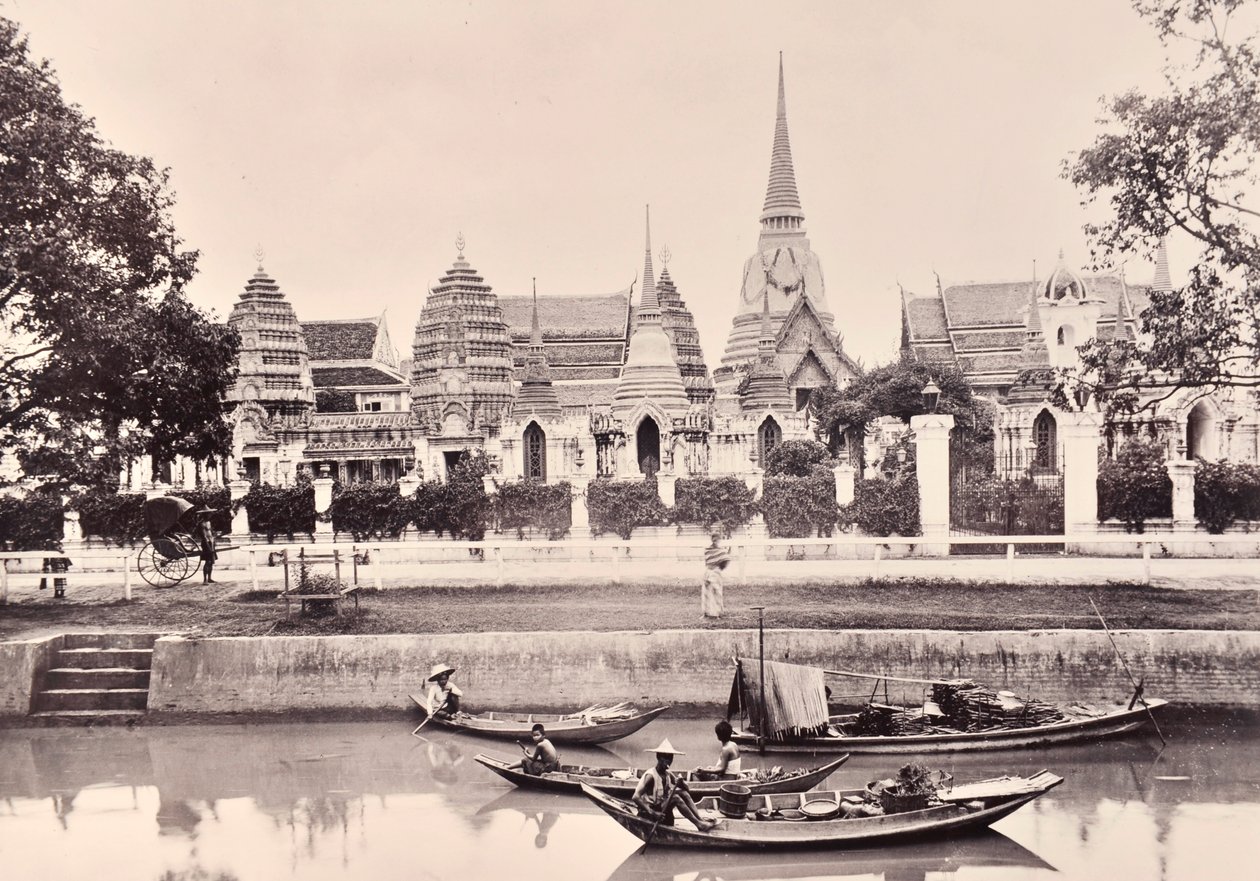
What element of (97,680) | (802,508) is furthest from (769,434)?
(97,680)

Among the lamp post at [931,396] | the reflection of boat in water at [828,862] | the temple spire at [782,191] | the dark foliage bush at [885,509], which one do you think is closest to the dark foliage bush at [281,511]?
the dark foliage bush at [885,509]

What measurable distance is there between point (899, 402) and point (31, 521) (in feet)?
69.6

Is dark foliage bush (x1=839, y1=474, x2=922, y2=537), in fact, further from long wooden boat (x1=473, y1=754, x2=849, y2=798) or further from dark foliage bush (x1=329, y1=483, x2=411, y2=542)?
long wooden boat (x1=473, y1=754, x2=849, y2=798)

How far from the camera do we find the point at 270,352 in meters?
37.5

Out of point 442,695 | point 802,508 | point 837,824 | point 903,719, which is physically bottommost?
point 837,824

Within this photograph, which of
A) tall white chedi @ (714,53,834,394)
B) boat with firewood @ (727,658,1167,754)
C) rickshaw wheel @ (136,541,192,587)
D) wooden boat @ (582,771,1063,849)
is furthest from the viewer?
tall white chedi @ (714,53,834,394)

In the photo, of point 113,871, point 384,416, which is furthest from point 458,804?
point 384,416

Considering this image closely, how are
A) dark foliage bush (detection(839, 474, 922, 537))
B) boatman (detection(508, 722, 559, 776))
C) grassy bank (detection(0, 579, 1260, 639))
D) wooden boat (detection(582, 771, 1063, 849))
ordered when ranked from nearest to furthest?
wooden boat (detection(582, 771, 1063, 849)) → boatman (detection(508, 722, 559, 776)) → grassy bank (detection(0, 579, 1260, 639)) → dark foliage bush (detection(839, 474, 922, 537))

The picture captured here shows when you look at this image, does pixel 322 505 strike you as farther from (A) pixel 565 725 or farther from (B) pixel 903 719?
(B) pixel 903 719

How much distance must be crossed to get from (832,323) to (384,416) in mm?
19074

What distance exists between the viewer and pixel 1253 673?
1291 cm

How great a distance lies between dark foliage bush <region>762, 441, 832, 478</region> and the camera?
28328mm

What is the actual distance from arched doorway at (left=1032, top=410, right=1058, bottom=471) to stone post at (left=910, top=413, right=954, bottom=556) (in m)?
5.64

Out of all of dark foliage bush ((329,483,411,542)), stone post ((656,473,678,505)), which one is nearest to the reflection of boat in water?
stone post ((656,473,678,505))
